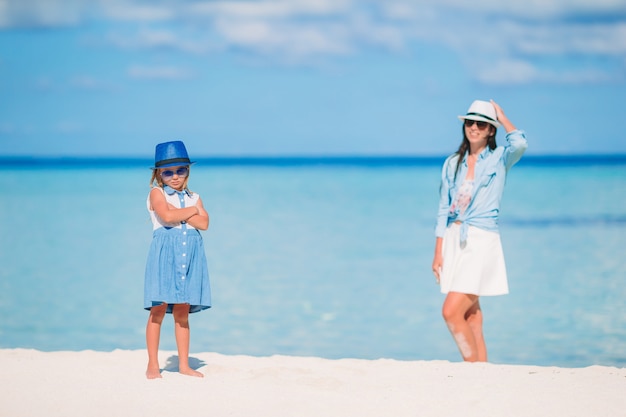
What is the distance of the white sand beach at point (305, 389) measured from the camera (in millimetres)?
5527

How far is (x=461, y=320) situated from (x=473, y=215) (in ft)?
2.49

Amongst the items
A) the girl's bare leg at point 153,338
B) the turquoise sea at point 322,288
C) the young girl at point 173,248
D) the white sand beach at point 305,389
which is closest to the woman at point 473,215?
the white sand beach at point 305,389

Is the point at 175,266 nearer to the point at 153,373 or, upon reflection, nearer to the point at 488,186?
the point at 153,373

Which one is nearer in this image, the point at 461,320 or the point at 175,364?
the point at 461,320

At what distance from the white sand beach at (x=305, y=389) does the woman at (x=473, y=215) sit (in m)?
0.51

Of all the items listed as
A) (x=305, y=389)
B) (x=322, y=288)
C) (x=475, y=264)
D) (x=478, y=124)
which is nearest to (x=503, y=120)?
(x=478, y=124)

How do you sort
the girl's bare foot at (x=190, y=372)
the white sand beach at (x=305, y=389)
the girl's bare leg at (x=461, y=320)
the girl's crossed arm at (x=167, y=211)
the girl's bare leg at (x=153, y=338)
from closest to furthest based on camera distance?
the white sand beach at (x=305, y=389), the girl's crossed arm at (x=167, y=211), the girl's bare leg at (x=153, y=338), the girl's bare foot at (x=190, y=372), the girl's bare leg at (x=461, y=320)

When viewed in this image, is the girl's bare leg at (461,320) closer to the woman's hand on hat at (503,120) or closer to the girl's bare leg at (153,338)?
the woman's hand on hat at (503,120)

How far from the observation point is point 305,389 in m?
6.01

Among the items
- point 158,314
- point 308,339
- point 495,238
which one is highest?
point 495,238

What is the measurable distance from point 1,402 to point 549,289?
8.64 meters

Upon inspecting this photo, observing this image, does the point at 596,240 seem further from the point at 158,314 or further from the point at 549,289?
the point at 158,314

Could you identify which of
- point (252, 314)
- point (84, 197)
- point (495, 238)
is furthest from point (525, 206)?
point (495, 238)

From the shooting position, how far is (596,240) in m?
18.4
